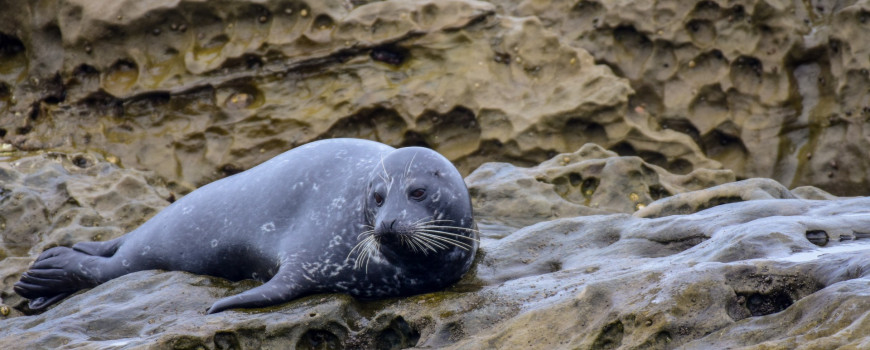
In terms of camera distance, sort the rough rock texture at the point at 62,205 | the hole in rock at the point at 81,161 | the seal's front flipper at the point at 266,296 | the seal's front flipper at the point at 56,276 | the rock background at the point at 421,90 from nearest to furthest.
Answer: the seal's front flipper at the point at 266,296, the seal's front flipper at the point at 56,276, the rough rock texture at the point at 62,205, the hole in rock at the point at 81,161, the rock background at the point at 421,90

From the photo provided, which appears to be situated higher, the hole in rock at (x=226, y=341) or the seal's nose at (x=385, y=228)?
the seal's nose at (x=385, y=228)

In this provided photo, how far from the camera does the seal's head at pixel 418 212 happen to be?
17.5ft

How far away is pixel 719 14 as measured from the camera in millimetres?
10898

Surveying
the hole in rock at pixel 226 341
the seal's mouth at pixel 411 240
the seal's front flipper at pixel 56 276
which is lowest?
the seal's front flipper at pixel 56 276

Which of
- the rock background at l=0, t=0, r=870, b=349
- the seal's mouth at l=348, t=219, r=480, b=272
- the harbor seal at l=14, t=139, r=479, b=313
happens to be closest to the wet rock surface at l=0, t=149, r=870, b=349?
the harbor seal at l=14, t=139, r=479, b=313

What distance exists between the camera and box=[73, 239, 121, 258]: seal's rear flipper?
279 inches

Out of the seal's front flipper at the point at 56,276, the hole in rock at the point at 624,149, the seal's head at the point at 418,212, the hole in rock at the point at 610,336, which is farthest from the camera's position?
the hole in rock at the point at 624,149

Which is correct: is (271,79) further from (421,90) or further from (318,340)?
(318,340)

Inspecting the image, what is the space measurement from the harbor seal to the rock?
4.88 ft

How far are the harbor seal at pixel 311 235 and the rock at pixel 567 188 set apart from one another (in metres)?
1.49

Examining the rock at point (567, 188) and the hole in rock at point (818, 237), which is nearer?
the hole in rock at point (818, 237)

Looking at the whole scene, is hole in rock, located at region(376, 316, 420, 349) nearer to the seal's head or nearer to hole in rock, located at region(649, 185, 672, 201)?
the seal's head

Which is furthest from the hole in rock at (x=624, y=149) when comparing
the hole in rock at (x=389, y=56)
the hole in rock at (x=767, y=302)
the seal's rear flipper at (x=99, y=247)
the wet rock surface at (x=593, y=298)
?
the hole in rock at (x=767, y=302)

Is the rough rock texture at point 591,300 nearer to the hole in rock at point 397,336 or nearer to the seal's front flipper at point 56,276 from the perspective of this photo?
the hole in rock at point 397,336
